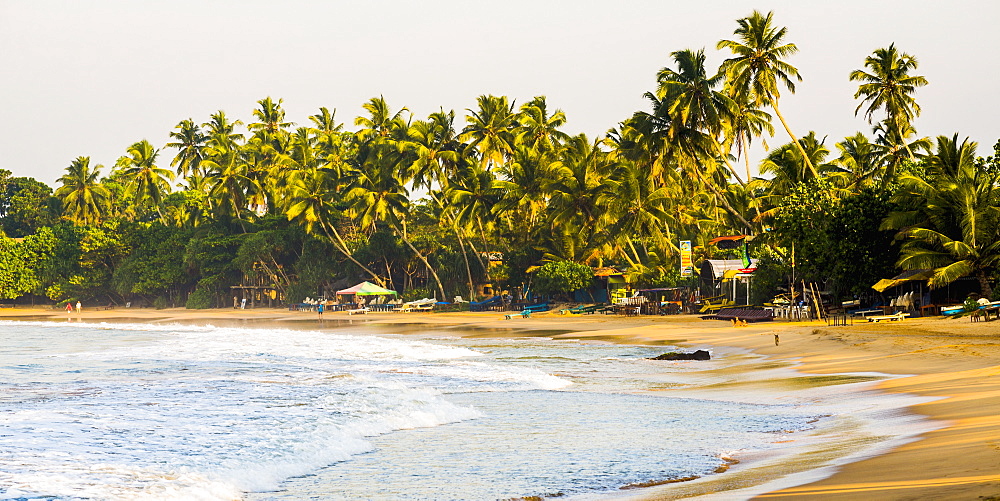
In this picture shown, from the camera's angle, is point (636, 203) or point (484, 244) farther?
point (484, 244)

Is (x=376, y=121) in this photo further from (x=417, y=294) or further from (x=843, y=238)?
(x=843, y=238)

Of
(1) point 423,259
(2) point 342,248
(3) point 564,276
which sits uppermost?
(2) point 342,248

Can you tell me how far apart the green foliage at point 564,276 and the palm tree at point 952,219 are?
24.6m

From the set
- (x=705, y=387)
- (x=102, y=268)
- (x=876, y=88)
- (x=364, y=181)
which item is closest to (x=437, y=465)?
(x=705, y=387)

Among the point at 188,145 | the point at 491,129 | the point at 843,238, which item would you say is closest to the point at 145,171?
the point at 188,145

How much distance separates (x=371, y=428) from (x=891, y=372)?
10433 mm

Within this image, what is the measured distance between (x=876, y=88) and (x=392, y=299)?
37.7 metres

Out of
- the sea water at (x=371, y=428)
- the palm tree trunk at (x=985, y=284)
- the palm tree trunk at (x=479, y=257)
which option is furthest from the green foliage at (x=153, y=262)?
the palm tree trunk at (x=985, y=284)

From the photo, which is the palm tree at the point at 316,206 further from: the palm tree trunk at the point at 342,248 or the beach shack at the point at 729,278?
the beach shack at the point at 729,278

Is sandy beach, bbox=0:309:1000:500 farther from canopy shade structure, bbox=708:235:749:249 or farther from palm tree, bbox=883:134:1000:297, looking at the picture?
canopy shade structure, bbox=708:235:749:249

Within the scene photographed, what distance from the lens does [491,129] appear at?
206ft

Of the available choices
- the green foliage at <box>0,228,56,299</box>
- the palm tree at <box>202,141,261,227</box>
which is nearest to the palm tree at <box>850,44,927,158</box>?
the palm tree at <box>202,141,261,227</box>

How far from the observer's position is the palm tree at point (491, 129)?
62719mm

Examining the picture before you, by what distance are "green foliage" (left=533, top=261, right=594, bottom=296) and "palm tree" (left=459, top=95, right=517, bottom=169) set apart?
35.6ft
